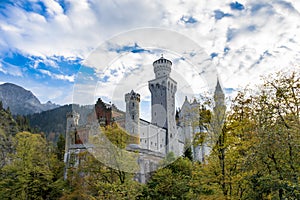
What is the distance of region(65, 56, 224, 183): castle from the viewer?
116 ft

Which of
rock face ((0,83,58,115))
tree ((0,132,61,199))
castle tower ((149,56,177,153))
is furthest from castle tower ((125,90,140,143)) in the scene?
rock face ((0,83,58,115))

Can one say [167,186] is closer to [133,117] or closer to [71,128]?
[133,117]

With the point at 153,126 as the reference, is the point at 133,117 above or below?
above

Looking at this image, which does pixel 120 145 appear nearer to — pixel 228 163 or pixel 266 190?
pixel 228 163

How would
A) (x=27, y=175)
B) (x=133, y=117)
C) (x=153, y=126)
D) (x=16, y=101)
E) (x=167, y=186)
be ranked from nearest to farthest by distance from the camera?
(x=167, y=186), (x=27, y=175), (x=133, y=117), (x=153, y=126), (x=16, y=101)

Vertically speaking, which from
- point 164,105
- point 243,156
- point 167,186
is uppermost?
point 164,105

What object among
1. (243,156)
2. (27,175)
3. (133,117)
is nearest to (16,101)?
(133,117)

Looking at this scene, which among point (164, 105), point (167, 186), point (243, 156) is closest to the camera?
point (243, 156)

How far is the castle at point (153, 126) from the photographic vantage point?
3525cm

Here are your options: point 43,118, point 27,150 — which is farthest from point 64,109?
point 27,150

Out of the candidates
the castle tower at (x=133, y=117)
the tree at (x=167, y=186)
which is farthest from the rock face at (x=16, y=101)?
the tree at (x=167, y=186)

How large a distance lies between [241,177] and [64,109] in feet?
369

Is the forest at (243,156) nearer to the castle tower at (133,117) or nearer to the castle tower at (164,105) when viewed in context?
→ the castle tower at (133,117)

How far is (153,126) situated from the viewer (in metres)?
46.9
